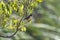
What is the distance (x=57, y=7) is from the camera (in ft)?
23.7

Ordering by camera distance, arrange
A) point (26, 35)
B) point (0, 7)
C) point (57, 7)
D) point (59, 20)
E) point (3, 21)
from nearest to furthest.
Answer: point (0, 7) → point (3, 21) → point (26, 35) → point (59, 20) → point (57, 7)

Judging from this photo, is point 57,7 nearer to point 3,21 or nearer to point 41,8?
point 41,8

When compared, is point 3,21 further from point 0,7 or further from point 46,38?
point 46,38

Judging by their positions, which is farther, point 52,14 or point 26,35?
point 52,14

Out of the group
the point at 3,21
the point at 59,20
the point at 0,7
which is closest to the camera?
the point at 0,7

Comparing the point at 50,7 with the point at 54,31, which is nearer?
the point at 54,31

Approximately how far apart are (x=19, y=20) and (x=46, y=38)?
277cm

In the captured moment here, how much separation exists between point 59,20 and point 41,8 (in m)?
0.68

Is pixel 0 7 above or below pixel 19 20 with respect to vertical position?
above

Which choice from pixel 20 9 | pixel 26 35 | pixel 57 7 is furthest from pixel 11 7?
pixel 57 7

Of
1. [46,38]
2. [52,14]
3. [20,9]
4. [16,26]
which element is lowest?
[46,38]

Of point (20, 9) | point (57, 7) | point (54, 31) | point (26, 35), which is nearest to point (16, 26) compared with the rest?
point (20, 9)

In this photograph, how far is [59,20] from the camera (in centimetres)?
673

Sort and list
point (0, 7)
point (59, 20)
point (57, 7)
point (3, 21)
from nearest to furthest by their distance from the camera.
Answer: point (0, 7) → point (3, 21) → point (59, 20) → point (57, 7)
